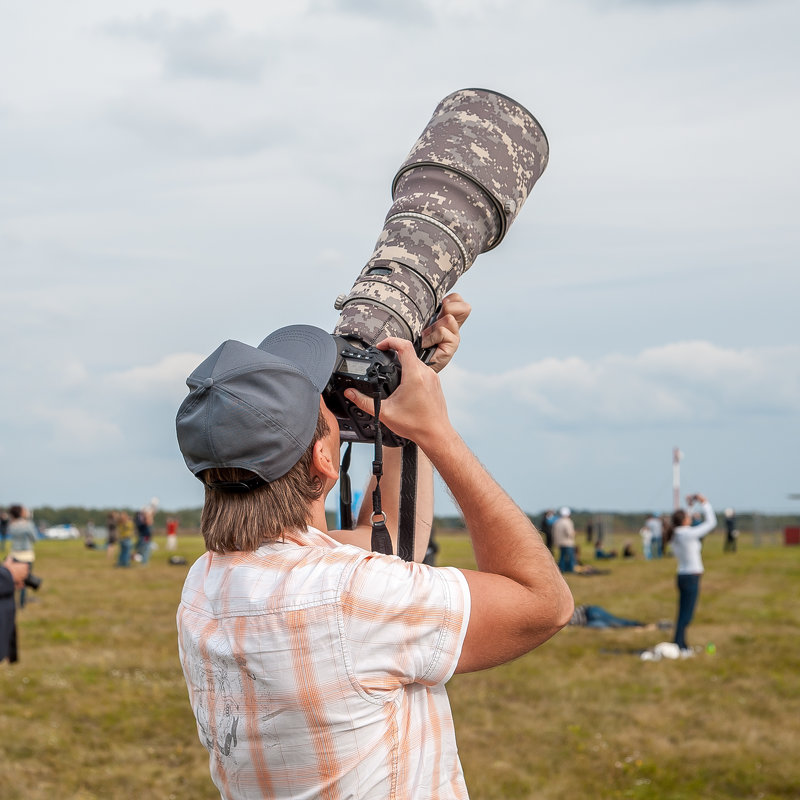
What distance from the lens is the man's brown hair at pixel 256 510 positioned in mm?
1888

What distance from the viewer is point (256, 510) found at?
1.89m

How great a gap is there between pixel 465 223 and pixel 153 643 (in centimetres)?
1309

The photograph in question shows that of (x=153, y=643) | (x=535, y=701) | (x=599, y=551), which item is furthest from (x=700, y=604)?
(x=599, y=551)

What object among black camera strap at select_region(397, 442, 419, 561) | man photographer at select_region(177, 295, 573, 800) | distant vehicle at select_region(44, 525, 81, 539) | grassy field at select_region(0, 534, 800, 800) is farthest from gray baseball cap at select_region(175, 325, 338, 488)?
distant vehicle at select_region(44, 525, 81, 539)

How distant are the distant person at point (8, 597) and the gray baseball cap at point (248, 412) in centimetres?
590

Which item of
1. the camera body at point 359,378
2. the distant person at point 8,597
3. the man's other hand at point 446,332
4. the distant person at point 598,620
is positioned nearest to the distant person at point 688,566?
the distant person at point 598,620

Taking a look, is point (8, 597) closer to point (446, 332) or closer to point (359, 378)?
point (446, 332)

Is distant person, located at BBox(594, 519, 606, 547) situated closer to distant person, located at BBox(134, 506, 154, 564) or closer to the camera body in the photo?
distant person, located at BBox(134, 506, 154, 564)

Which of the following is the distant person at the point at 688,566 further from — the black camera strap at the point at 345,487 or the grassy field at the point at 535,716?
the black camera strap at the point at 345,487

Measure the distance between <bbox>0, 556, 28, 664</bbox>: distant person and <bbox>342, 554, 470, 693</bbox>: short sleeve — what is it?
6109 mm

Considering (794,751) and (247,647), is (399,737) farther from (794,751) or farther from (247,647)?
(794,751)

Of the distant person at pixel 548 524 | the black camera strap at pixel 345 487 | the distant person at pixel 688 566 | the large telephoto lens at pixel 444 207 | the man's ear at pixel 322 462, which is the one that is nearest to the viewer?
the man's ear at pixel 322 462

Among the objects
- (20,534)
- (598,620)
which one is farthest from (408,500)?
(20,534)

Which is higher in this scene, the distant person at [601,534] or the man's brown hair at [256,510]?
the man's brown hair at [256,510]
